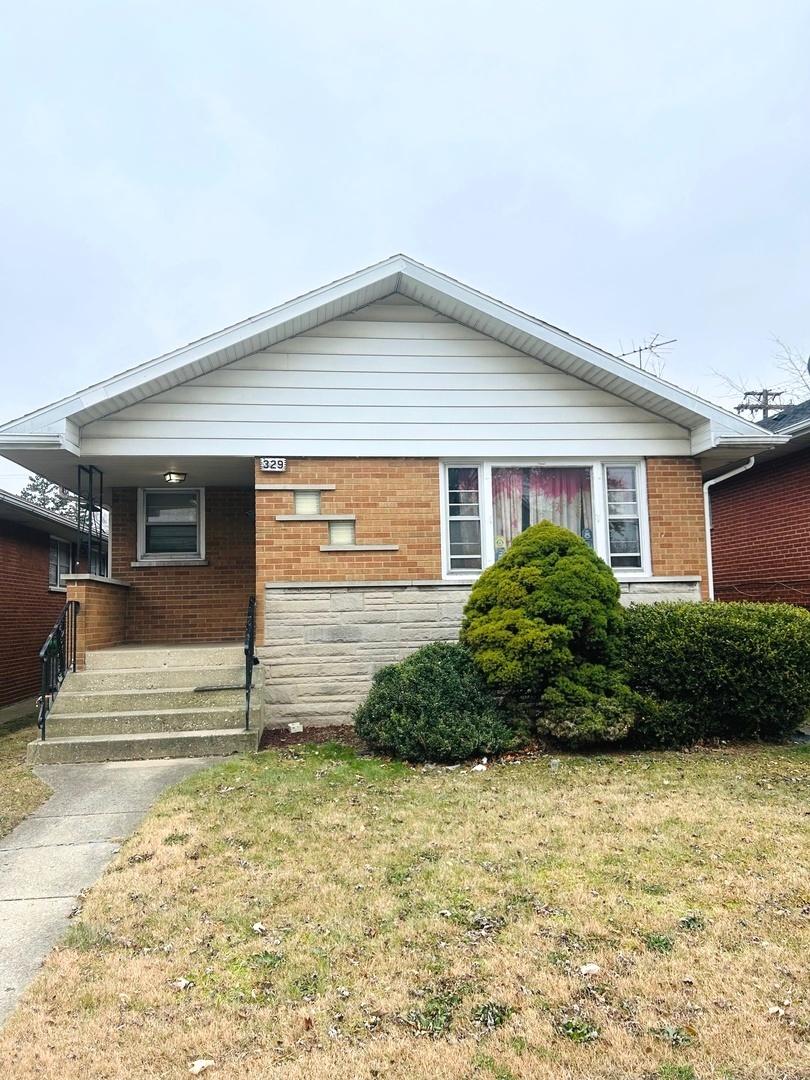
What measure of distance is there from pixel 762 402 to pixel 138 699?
32.9m

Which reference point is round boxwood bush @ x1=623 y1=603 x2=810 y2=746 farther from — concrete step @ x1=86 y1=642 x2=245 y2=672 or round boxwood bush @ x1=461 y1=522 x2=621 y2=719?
concrete step @ x1=86 y1=642 x2=245 y2=672

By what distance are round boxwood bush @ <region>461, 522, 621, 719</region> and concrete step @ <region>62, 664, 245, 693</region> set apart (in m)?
2.99

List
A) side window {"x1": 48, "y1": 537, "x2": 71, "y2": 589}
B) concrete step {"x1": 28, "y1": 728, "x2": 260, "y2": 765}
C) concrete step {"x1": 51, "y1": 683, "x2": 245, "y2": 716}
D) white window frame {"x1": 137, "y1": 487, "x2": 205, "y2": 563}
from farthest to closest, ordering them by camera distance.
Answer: side window {"x1": 48, "y1": 537, "x2": 71, "y2": 589} < white window frame {"x1": 137, "y1": 487, "x2": 205, "y2": 563} < concrete step {"x1": 51, "y1": 683, "x2": 245, "y2": 716} < concrete step {"x1": 28, "y1": 728, "x2": 260, "y2": 765}

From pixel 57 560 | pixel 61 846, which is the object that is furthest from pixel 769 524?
pixel 57 560

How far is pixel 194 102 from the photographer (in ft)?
62.3

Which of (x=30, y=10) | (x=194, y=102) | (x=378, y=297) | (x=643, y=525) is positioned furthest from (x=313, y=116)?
(x=643, y=525)

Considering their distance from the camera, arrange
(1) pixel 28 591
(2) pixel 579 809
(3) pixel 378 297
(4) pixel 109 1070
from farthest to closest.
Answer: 1. (1) pixel 28 591
2. (3) pixel 378 297
3. (2) pixel 579 809
4. (4) pixel 109 1070

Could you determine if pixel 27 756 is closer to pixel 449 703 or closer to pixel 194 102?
pixel 449 703

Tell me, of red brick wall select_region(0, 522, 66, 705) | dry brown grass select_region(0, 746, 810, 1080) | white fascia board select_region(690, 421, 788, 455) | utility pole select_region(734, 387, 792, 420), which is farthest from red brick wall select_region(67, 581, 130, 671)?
utility pole select_region(734, 387, 792, 420)

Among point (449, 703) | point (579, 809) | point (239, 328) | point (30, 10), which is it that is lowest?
point (579, 809)

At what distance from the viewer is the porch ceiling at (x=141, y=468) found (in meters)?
8.91

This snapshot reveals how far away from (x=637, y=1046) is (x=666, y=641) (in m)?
5.51

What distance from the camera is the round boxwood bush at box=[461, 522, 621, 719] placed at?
7.33 meters

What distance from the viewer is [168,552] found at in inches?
420
